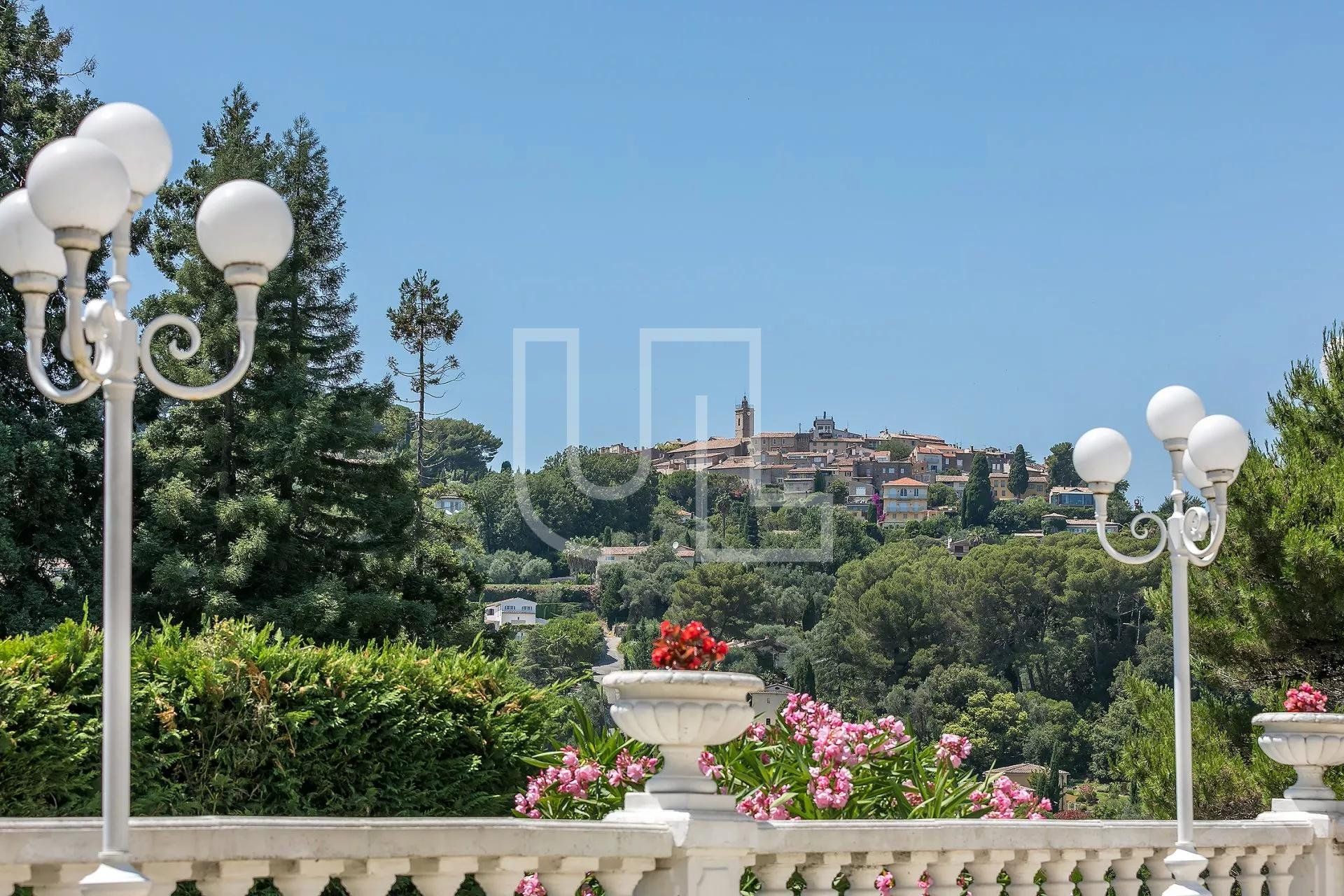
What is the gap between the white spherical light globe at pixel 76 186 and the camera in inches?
141

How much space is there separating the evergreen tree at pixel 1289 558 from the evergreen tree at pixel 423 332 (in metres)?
18.7

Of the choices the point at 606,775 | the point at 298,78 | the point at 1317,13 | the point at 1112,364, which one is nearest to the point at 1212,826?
the point at 606,775

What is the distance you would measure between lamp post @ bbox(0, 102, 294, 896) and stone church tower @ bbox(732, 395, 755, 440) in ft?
417

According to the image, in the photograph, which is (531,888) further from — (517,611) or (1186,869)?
(517,611)

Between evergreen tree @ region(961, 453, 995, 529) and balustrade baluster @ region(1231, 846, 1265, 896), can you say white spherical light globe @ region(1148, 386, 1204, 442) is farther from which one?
evergreen tree @ region(961, 453, 995, 529)

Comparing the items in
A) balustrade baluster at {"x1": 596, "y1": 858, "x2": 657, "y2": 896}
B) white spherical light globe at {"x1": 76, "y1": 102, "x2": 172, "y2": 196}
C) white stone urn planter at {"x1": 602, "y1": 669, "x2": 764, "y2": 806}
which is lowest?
balustrade baluster at {"x1": 596, "y1": 858, "x2": 657, "y2": 896}

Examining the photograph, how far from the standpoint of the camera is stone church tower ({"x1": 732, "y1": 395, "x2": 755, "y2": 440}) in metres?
133

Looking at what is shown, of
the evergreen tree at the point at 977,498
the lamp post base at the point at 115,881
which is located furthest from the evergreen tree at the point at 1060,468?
the lamp post base at the point at 115,881

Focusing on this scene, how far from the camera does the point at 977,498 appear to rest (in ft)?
390

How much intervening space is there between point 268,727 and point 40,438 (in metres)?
10.5

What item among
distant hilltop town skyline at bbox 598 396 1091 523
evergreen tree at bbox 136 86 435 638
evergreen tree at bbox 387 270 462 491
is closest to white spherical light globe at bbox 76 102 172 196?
evergreen tree at bbox 136 86 435 638

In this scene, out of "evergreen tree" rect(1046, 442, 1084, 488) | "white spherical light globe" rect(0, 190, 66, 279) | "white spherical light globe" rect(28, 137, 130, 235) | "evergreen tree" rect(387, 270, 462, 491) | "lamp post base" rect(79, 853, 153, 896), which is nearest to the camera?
"lamp post base" rect(79, 853, 153, 896)

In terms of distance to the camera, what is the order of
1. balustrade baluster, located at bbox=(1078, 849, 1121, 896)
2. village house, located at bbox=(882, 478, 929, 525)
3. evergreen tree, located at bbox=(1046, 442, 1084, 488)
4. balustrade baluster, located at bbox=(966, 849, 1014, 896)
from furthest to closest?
evergreen tree, located at bbox=(1046, 442, 1084, 488), village house, located at bbox=(882, 478, 929, 525), balustrade baluster, located at bbox=(1078, 849, 1121, 896), balustrade baluster, located at bbox=(966, 849, 1014, 896)

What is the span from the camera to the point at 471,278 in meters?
39.4
